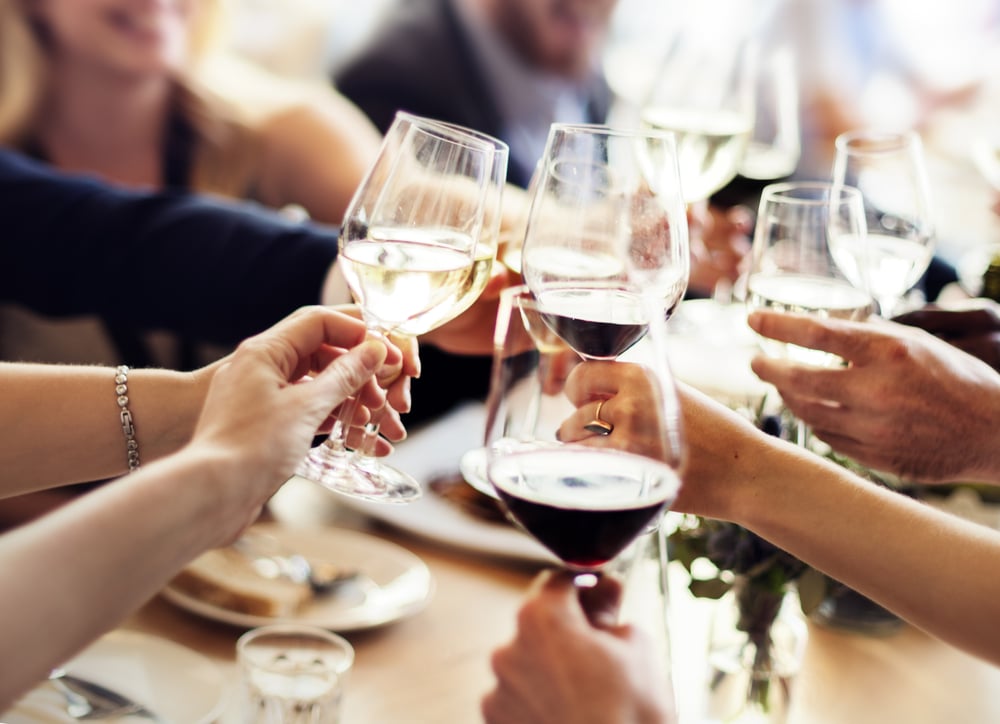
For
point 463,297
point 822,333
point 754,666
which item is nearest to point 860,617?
point 754,666

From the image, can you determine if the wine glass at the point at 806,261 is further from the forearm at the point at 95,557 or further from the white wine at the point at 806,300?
the forearm at the point at 95,557

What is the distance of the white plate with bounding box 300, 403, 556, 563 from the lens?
1160 mm

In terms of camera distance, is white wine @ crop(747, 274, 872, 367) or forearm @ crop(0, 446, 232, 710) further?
white wine @ crop(747, 274, 872, 367)

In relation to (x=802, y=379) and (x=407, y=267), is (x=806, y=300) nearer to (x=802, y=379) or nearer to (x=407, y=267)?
(x=802, y=379)

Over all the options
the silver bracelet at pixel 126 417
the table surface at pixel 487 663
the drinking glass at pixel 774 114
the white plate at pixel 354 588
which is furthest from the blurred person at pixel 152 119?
the silver bracelet at pixel 126 417

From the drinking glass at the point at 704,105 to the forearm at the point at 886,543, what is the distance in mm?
709

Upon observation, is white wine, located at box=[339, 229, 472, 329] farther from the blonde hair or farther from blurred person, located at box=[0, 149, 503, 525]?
the blonde hair

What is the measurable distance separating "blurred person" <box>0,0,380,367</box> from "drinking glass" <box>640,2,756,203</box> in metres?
0.90

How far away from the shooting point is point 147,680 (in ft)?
2.85

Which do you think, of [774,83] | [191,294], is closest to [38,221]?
[191,294]

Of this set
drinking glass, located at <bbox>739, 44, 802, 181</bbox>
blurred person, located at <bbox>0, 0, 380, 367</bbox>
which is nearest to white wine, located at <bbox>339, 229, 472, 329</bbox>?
drinking glass, located at <bbox>739, 44, 802, 181</bbox>

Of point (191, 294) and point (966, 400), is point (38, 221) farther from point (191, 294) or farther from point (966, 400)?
point (966, 400)

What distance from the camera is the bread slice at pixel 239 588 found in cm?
99

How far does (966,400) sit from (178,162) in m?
A: 1.70
